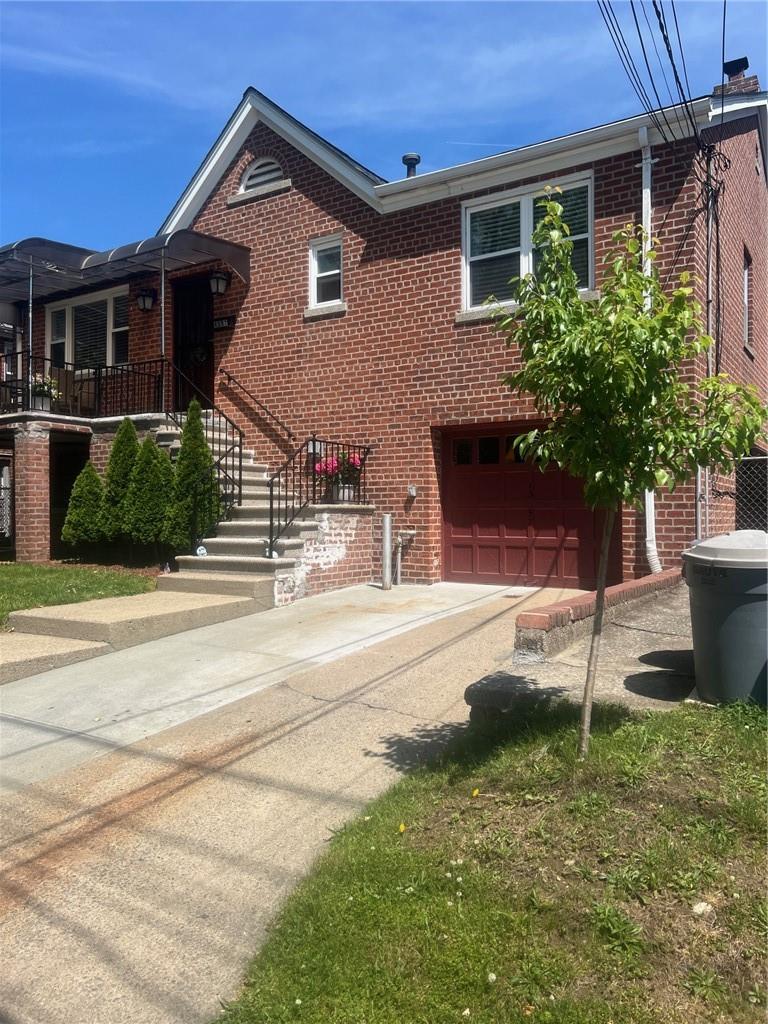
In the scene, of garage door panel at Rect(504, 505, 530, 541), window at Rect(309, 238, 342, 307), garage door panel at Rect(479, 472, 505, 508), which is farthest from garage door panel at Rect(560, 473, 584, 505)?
window at Rect(309, 238, 342, 307)

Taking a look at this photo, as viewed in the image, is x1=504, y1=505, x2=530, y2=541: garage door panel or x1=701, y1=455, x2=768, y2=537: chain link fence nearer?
x1=701, y1=455, x2=768, y2=537: chain link fence

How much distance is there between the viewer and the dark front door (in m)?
13.6

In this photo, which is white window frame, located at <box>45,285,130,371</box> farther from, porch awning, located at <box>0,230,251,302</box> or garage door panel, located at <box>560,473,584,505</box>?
garage door panel, located at <box>560,473,584,505</box>

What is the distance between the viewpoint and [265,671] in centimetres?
642

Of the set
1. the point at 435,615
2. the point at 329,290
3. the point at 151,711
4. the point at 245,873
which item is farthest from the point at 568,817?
the point at 329,290

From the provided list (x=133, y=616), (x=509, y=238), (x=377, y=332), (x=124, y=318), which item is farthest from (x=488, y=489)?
(x=124, y=318)

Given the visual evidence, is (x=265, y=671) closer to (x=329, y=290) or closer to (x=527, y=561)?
(x=527, y=561)

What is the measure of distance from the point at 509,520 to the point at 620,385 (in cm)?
740

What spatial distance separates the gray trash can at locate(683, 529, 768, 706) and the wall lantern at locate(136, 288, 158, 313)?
39.9 ft

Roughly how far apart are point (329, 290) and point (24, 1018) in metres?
10.8

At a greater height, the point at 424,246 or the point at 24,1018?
the point at 424,246

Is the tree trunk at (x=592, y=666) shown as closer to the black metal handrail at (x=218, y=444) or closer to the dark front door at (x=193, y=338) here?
the black metal handrail at (x=218, y=444)

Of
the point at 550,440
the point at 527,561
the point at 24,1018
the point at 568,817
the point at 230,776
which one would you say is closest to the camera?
the point at 24,1018

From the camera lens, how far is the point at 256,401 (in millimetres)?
12719
